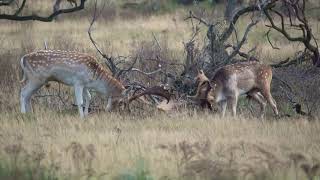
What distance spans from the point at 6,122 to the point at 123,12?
2097 cm

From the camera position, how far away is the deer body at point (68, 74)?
12.1 meters

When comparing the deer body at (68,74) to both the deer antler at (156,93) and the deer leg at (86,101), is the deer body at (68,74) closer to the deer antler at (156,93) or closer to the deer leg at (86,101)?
the deer leg at (86,101)

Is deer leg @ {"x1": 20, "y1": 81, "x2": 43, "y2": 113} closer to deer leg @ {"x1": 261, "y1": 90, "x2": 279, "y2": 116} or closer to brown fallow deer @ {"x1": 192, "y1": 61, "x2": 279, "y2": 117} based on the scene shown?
brown fallow deer @ {"x1": 192, "y1": 61, "x2": 279, "y2": 117}

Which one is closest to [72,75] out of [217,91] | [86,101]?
[86,101]

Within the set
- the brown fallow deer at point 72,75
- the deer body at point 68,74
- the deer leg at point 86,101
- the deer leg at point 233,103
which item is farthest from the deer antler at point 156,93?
the deer leg at point 233,103

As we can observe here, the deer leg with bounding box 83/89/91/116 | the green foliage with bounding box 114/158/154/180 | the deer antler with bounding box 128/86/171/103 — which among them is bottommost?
the deer leg with bounding box 83/89/91/116

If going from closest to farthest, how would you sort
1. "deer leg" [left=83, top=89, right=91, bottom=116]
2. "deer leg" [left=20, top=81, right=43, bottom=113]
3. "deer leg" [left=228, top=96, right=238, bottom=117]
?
1. "deer leg" [left=228, top=96, right=238, bottom=117]
2. "deer leg" [left=83, top=89, right=91, bottom=116]
3. "deer leg" [left=20, top=81, right=43, bottom=113]

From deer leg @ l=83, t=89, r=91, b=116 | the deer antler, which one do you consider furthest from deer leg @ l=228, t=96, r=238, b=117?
deer leg @ l=83, t=89, r=91, b=116

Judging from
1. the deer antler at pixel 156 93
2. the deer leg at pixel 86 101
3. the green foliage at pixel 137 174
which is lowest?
the deer leg at pixel 86 101

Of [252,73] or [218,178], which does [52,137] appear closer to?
[218,178]

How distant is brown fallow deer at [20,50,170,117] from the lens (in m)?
12.1

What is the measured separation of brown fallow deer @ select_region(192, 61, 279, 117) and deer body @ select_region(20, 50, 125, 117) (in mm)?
1374

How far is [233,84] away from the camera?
39.9 feet

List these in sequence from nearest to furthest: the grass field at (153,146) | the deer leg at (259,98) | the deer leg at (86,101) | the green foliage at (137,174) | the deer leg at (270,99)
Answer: the green foliage at (137,174)
the grass field at (153,146)
the deer leg at (86,101)
the deer leg at (270,99)
the deer leg at (259,98)
